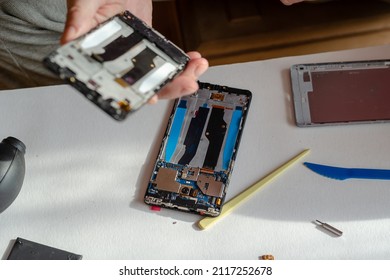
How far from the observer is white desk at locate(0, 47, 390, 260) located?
34.1 inches

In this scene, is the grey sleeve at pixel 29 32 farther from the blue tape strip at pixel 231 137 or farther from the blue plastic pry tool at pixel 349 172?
the blue plastic pry tool at pixel 349 172

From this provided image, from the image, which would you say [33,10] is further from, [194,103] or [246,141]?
[246,141]

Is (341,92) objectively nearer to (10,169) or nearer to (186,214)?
(186,214)

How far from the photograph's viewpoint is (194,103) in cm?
99

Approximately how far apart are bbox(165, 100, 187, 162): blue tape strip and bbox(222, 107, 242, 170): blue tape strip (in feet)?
0.31

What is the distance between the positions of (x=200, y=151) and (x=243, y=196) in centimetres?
12

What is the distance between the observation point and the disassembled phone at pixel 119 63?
71 centimetres

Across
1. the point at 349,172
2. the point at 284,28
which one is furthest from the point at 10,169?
the point at 284,28

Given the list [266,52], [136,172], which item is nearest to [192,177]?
[136,172]

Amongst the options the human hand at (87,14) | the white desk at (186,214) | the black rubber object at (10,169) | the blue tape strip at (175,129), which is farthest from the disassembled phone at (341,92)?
the black rubber object at (10,169)

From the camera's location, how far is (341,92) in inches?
38.5

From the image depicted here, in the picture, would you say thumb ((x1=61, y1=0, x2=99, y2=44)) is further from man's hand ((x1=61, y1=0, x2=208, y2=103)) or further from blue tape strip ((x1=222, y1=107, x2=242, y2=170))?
blue tape strip ((x1=222, y1=107, x2=242, y2=170))

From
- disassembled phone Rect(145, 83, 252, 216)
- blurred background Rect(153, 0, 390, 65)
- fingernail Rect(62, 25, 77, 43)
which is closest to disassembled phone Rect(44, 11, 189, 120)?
fingernail Rect(62, 25, 77, 43)

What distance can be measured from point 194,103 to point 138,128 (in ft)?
0.38
